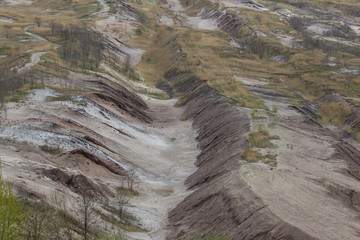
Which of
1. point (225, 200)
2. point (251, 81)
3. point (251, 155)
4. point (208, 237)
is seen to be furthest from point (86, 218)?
point (251, 81)

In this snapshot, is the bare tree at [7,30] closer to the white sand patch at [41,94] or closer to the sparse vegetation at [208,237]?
the white sand patch at [41,94]

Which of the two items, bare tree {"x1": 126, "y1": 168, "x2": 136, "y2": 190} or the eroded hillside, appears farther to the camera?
bare tree {"x1": 126, "y1": 168, "x2": 136, "y2": 190}

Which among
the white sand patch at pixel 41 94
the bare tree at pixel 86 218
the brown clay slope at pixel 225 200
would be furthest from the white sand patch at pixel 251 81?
the bare tree at pixel 86 218

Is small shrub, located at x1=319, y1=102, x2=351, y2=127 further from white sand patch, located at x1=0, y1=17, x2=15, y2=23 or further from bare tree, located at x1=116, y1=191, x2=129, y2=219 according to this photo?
white sand patch, located at x1=0, y1=17, x2=15, y2=23

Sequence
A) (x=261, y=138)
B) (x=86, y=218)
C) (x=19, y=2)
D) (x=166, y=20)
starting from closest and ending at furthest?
1. (x=86, y=218)
2. (x=261, y=138)
3. (x=166, y=20)
4. (x=19, y=2)

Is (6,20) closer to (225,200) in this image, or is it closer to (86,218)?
(225,200)

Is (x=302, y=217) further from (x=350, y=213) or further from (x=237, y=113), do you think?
(x=237, y=113)

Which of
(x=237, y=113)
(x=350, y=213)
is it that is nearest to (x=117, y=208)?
(x=350, y=213)

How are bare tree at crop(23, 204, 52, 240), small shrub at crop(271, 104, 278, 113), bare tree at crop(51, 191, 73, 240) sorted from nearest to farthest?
1. bare tree at crop(23, 204, 52, 240)
2. bare tree at crop(51, 191, 73, 240)
3. small shrub at crop(271, 104, 278, 113)

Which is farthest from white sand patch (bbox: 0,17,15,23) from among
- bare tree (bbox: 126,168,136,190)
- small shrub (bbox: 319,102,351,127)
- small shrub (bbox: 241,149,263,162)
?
small shrub (bbox: 241,149,263,162)
